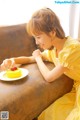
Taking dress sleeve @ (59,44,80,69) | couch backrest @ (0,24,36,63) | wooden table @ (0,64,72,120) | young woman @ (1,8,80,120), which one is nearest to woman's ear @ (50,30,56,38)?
young woman @ (1,8,80,120)

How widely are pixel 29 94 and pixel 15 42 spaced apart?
1.94 ft

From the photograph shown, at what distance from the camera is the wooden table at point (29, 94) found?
37.2 inches

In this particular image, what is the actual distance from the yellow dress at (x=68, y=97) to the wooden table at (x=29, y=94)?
0.13 ft

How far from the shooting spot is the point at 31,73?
1194 mm

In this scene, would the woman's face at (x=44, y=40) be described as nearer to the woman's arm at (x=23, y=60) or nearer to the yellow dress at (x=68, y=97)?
the yellow dress at (x=68, y=97)

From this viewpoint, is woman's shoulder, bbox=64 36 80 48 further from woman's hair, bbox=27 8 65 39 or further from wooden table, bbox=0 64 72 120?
wooden table, bbox=0 64 72 120

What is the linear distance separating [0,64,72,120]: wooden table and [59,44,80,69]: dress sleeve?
0.14 m

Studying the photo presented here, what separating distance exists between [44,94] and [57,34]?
0.35 meters

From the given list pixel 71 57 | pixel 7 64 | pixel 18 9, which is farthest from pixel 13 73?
pixel 18 9

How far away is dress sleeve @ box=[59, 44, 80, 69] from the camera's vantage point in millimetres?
1063

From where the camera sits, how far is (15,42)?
1502mm

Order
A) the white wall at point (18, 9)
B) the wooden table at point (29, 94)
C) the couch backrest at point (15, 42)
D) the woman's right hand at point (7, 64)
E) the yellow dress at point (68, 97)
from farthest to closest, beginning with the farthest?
the white wall at point (18, 9) → the couch backrest at point (15, 42) → the woman's right hand at point (7, 64) → the yellow dress at point (68, 97) → the wooden table at point (29, 94)

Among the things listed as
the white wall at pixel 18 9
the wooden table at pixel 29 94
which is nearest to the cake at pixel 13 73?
the wooden table at pixel 29 94

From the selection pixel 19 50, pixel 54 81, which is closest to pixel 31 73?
pixel 54 81
